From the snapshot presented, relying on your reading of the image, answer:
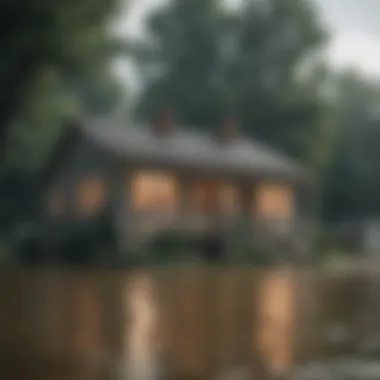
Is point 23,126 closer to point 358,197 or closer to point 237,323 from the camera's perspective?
point 358,197

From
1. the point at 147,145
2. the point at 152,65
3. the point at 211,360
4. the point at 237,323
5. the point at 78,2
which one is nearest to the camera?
the point at 211,360

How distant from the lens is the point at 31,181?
38.9 feet

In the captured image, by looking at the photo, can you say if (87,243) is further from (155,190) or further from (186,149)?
(186,149)

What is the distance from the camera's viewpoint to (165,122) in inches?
425

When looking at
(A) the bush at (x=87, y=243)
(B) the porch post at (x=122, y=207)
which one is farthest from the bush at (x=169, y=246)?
(A) the bush at (x=87, y=243)

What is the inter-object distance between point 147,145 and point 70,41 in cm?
239

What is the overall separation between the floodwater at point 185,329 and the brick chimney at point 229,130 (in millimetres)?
2654

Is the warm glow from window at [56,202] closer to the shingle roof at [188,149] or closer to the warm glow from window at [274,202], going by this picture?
the shingle roof at [188,149]

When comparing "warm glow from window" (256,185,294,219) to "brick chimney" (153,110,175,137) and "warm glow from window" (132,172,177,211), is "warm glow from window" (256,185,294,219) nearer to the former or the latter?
"warm glow from window" (132,172,177,211)

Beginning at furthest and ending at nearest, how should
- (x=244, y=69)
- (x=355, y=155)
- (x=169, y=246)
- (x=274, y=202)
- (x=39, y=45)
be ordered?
(x=274, y=202), (x=39, y=45), (x=169, y=246), (x=244, y=69), (x=355, y=155)

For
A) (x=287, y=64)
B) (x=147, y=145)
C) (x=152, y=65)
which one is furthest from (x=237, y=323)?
(x=147, y=145)

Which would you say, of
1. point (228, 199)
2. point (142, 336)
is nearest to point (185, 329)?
point (142, 336)

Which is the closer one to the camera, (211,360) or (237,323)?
(211,360)

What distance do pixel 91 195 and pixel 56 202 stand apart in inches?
22.6
